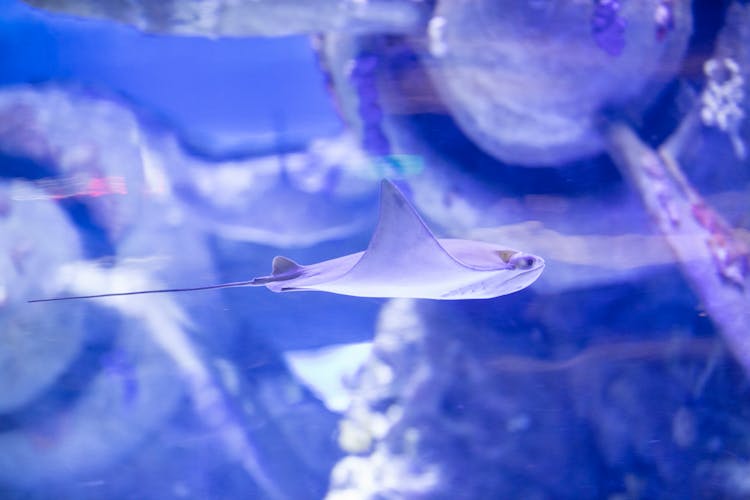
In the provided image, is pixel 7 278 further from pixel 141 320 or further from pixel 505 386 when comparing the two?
pixel 505 386

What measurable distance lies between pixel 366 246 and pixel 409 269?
1.96 m

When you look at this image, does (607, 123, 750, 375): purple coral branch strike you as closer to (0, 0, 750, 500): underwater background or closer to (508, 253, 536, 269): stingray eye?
(0, 0, 750, 500): underwater background

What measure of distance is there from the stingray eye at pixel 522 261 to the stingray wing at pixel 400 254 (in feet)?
0.81

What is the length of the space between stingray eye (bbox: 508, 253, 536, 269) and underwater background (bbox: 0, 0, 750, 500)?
184cm

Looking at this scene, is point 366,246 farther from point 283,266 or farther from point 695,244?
point 695,244

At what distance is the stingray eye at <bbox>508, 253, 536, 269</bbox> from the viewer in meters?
2.32

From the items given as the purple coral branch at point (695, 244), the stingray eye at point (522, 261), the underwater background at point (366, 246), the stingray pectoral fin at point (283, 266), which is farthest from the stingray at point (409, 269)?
the purple coral branch at point (695, 244)

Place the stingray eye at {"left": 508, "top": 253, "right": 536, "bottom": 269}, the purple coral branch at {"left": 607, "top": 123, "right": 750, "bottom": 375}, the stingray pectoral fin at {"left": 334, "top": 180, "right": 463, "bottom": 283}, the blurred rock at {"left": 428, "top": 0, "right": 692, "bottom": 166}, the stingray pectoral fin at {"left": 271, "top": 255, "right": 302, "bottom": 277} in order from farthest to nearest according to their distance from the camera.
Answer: the purple coral branch at {"left": 607, "top": 123, "right": 750, "bottom": 375}, the blurred rock at {"left": 428, "top": 0, "right": 692, "bottom": 166}, the stingray pectoral fin at {"left": 271, "top": 255, "right": 302, "bottom": 277}, the stingray eye at {"left": 508, "top": 253, "right": 536, "bottom": 269}, the stingray pectoral fin at {"left": 334, "top": 180, "right": 463, "bottom": 283}

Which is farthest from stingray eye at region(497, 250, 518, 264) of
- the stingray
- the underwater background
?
the underwater background

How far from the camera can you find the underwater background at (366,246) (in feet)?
13.2

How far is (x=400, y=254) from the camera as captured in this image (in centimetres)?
221

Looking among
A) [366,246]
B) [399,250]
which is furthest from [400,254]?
[366,246]

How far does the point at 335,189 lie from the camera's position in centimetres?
421

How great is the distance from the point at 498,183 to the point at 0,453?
13.4 ft
